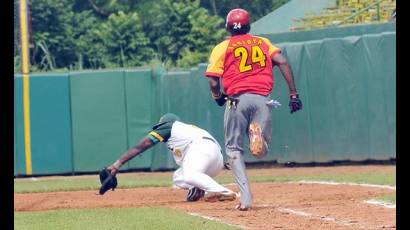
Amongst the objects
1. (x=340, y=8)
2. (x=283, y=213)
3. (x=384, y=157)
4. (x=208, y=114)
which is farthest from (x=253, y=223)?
(x=340, y=8)

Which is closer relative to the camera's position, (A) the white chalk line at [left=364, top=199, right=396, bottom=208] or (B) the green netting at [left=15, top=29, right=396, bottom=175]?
(A) the white chalk line at [left=364, top=199, right=396, bottom=208]

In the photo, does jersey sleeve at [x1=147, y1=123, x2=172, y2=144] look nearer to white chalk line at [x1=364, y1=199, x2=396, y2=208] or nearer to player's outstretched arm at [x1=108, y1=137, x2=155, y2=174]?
player's outstretched arm at [x1=108, y1=137, x2=155, y2=174]

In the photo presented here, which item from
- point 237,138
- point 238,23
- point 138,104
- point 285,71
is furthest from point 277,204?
point 138,104

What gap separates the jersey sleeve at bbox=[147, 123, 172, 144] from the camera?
36.5 feet

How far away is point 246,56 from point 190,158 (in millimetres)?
1574

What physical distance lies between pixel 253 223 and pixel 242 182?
4.50 ft

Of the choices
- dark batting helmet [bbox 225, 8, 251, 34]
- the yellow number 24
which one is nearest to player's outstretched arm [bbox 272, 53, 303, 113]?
the yellow number 24

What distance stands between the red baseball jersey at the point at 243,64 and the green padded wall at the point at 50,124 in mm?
10487

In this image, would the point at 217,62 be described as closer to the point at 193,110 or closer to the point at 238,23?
the point at 238,23

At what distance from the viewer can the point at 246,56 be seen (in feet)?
33.4

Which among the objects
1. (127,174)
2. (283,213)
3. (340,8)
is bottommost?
(127,174)

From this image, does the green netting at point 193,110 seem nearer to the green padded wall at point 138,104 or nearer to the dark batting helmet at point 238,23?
the green padded wall at point 138,104

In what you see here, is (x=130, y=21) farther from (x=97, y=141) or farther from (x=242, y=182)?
(x=242, y=182)

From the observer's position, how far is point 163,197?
496 inches
